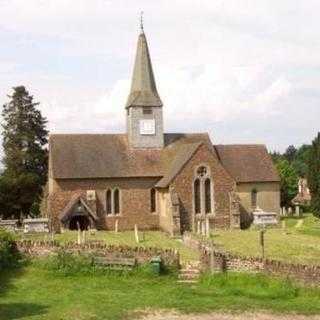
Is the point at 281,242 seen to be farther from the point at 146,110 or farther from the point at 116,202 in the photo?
the point at 146,110

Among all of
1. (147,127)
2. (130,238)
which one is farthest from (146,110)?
(130,238)

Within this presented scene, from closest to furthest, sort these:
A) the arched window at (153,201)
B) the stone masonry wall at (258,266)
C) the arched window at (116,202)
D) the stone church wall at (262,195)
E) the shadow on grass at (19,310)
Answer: the shadow on grass at (19,310), the stone masonry wall at (258,266), the arched window at (116,202), the arched window at (153,201), the stone church wall at (262,195)

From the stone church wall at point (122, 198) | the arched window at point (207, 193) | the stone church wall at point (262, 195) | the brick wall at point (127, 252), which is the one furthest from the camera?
the stone church wall at point (262, 195)

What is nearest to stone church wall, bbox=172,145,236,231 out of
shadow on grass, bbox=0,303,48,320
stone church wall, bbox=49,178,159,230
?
stone church wall, bbox=49,178,159,230

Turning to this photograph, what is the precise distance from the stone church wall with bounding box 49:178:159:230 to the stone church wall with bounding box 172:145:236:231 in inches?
150

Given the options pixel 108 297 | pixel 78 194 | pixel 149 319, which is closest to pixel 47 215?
pixel 78 194

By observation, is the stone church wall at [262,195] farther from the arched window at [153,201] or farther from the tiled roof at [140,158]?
the arched window at [153,201]

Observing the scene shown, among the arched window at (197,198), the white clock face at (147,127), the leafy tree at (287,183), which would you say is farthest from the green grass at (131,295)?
the leafy tree at (287,183)

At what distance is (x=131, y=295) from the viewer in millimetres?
27625

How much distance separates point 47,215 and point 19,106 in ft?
48.1

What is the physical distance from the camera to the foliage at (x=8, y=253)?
32625 mm

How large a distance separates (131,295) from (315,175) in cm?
3041

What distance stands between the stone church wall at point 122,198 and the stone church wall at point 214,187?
12.5 ft

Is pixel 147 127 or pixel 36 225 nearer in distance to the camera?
pixel 36 225
